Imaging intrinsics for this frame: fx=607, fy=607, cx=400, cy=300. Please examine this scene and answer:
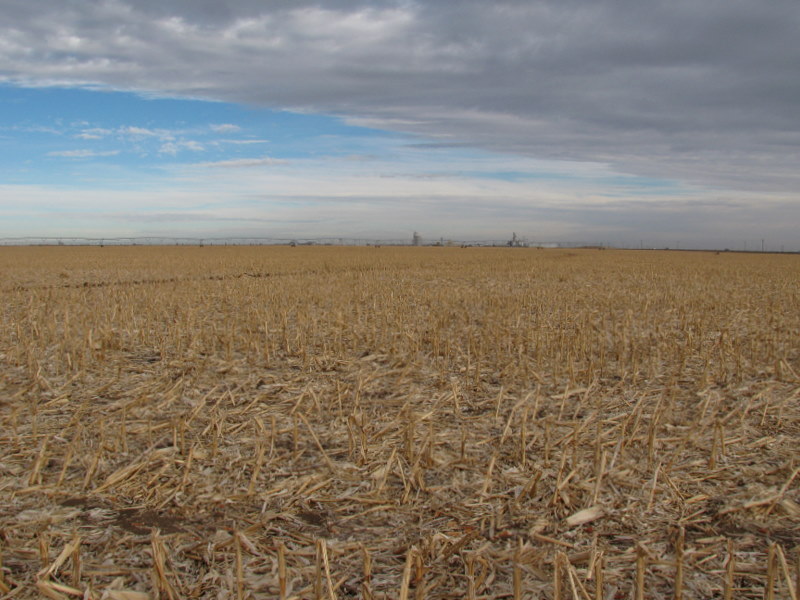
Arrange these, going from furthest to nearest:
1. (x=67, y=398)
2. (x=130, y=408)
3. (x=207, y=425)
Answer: (x=67, y=398), (x=130, y=408), (x=207, y=425)

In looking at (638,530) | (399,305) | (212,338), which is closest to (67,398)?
(212,338)

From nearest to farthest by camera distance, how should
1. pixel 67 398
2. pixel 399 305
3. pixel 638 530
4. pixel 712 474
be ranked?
1. pixel 638 530
2. pixel 712 474
3. pixel 67 398
4. pixel 399 305

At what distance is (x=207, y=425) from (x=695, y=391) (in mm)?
5693

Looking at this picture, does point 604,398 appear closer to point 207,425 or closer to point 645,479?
point 645,479

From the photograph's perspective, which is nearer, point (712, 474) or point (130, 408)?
point (712, 474)

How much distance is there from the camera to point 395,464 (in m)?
5.00

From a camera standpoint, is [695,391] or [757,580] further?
[695,391]

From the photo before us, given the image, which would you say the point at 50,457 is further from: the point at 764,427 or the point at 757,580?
the point at 764,427

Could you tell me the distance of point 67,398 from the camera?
271 inches

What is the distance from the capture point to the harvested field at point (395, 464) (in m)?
3.49

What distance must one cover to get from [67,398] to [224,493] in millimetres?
3412

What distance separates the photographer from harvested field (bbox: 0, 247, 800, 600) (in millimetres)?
3486

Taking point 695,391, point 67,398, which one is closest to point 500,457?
point 695,391

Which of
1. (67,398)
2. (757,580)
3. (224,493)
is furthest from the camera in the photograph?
(67,398)
